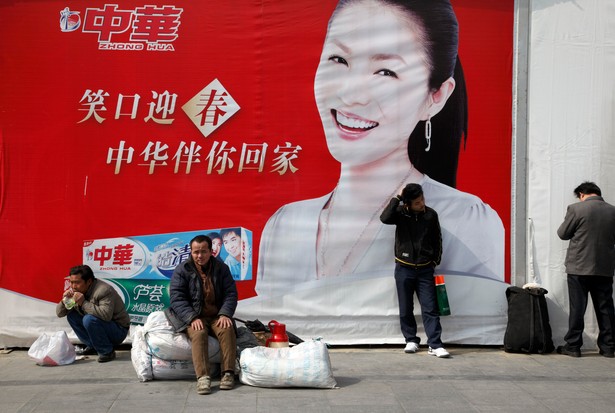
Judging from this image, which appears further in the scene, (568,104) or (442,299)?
(568,104)

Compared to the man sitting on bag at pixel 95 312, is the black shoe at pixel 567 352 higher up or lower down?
lower down

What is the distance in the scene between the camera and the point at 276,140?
6.96m

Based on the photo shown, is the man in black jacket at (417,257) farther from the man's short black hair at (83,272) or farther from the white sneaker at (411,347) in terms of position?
the man's short black hair at (83,272)

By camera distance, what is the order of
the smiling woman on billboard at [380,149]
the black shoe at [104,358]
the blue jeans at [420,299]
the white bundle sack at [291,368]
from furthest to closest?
the smiling woman on billboard at [380,149] < the blue jeans at [420,299] < the black shoe at [104,358] < the white bundle sack at [291,368]

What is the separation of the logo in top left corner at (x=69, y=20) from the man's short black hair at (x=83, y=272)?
2.21 metres

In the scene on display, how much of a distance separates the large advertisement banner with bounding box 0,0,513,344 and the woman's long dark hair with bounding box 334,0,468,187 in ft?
0.05

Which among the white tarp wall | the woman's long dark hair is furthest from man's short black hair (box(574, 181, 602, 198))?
the woman's long dark hair

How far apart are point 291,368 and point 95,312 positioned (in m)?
1.94

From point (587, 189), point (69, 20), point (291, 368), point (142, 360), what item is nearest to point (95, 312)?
point (142, 360)

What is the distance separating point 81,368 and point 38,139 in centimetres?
216

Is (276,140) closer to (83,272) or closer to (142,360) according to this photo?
(83,272)

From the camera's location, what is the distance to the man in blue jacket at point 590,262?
6680 mm

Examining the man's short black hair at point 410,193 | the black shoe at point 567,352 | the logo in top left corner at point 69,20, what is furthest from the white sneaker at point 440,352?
the logo in top left corner at point 69,20

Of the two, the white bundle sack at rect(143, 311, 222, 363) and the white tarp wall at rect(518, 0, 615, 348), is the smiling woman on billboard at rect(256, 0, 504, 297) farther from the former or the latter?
the white bundle sack at rect(143, 311, 222, 363)
